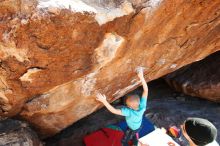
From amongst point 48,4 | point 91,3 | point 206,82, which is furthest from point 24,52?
point 206,82

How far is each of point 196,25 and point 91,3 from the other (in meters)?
1.71

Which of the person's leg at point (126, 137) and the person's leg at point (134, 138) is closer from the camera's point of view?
the person's leg at point (134, 138)

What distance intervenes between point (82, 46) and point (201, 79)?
3.62 metres

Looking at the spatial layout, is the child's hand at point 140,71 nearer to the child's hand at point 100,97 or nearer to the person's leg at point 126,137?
the child's hand at point 100,97

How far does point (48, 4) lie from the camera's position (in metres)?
3.29

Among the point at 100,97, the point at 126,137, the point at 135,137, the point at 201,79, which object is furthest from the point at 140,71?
the point at 201,79

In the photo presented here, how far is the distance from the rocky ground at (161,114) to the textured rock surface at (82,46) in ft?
2.91

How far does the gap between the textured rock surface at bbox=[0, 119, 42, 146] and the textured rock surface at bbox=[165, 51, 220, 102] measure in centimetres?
338

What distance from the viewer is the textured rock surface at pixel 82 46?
338cm

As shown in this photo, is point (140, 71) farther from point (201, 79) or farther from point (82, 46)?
point (201, 79)

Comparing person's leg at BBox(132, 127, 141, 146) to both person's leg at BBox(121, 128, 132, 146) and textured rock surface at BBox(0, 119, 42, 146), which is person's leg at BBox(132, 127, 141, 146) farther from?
textured rock surface at BBox(0, 119, 42, 146)

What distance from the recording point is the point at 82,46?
380 cm

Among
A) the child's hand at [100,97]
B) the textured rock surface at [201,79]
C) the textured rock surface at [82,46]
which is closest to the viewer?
the textured rock surface at [82,46]

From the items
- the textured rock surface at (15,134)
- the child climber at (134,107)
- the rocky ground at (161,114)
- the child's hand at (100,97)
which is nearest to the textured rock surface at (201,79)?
the rocky ground at (161,114)
